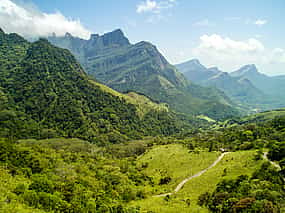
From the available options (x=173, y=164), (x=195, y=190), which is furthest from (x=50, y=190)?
(x=173, y=164)

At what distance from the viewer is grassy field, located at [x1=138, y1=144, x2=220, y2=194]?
284 feet

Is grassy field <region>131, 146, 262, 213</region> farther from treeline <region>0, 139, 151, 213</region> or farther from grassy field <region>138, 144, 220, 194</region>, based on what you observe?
grassy field <region>138, 144, 220, 194</region>

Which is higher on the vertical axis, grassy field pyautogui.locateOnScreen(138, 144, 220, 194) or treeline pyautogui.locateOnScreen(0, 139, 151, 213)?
treeline pyautogui.locateOnScreen(0, 139, 151, 213)

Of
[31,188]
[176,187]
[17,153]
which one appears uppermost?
[17,153]

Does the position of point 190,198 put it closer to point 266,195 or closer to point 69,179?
point 266,195

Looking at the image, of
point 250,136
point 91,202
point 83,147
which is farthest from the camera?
point 83,147

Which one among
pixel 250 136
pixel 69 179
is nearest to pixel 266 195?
pixel 69 179

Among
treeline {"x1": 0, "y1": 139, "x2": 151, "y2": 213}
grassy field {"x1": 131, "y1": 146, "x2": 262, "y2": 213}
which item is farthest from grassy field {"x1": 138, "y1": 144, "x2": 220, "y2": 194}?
treeline {"x1": 0, "y1": 139, "x2": 151, "y2": 213}

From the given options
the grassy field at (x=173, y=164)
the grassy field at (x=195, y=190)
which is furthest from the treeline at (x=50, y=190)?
the grassy field at (x=173, y=164)

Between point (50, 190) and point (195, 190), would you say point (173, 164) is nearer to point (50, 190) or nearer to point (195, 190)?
point (195, 190)

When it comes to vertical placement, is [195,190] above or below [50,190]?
below

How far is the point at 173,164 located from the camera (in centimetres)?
11112

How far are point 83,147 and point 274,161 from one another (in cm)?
14144

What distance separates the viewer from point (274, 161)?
68312 millimetres
